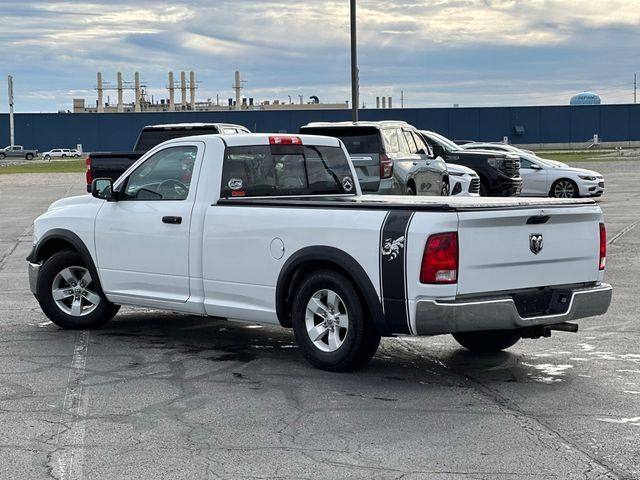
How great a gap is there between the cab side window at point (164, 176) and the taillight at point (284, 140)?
2.28 feet

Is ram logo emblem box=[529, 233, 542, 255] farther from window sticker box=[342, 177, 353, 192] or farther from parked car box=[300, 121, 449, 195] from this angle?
parked car box=[300, 121, 449, 195]

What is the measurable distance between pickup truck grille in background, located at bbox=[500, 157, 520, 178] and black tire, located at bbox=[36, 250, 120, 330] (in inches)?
745

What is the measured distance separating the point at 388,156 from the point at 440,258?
41.9 feet

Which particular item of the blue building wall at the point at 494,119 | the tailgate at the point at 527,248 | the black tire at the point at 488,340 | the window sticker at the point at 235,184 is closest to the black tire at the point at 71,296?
the window sticker at the point at 235,184

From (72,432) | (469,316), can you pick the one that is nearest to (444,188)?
(469,316)

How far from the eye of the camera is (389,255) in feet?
26.1

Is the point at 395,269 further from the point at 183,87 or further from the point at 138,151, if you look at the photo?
the point at 183,87

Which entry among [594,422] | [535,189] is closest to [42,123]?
[535,189]

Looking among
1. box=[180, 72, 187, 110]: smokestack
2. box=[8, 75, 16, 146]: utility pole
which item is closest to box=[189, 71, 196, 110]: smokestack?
box=[180, 72, 187, 110]: smokestack

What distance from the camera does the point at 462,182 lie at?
25.3 meters

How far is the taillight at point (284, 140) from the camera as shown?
9.92m

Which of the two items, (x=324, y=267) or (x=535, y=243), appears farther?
(x=324, y=267)

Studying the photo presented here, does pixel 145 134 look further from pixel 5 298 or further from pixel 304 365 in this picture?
pixel 304 365

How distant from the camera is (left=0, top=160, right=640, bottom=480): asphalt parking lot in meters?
6.05
